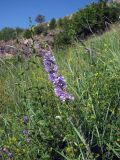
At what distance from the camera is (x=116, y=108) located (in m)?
3.33

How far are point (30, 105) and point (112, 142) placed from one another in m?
1.08

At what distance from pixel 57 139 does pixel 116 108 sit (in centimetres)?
53

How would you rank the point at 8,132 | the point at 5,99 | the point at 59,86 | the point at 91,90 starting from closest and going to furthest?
the point at 59,86
the point at 91,90
the point at 8,132
the point at 5,99

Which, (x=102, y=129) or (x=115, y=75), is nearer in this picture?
(x=102, y=129)

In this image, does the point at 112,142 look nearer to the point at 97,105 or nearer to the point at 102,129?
the point at 102,129

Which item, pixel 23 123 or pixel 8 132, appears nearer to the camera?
pixel 23 123

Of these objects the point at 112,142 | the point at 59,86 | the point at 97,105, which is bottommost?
the point at 112,142

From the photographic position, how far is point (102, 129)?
305cm

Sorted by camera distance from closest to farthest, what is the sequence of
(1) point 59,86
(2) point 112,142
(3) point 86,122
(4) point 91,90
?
(1) point 59,86 < (2) point 112,142 < (3) point 86,122 < (4) point 91,90

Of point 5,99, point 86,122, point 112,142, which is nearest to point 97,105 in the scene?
point 86,122

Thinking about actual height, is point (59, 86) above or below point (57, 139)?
above

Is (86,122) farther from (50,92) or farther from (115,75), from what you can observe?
(50,92)

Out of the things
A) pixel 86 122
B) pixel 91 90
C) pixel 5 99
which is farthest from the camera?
pixel 5 99

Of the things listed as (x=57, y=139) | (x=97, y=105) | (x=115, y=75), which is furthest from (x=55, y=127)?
(x=115, y=75)
